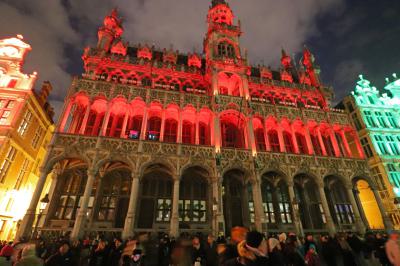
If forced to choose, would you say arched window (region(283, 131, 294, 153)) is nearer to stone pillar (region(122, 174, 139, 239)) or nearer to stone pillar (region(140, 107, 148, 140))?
stone pillar (region(140, 107, 148, 140))

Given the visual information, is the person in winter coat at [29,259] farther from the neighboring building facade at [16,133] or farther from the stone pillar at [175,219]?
the neighboring building facade at [16,133]

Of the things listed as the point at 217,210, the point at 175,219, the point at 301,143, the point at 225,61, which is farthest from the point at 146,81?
the point at 301,143

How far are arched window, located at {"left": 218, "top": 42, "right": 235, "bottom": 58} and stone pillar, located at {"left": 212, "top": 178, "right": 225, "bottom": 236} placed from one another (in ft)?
55.8

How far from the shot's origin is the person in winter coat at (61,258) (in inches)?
271

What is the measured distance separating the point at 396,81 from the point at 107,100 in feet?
142

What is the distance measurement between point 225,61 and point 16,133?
24021 mm

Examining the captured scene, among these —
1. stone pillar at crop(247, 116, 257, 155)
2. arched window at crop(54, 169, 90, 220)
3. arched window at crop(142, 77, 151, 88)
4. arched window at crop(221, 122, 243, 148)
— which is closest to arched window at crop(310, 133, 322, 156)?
stone pillar at crop(247, 116, 257, 155)

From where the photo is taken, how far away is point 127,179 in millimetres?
20594

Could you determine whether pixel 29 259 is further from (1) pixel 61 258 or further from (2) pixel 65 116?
(2) pixel 65 116

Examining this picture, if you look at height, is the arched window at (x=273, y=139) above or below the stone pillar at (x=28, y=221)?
above

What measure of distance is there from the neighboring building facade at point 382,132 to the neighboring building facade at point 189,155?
9.80 feet

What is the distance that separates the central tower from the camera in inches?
1004

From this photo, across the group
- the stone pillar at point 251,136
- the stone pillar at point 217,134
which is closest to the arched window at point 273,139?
the stone pillar at point 251,136

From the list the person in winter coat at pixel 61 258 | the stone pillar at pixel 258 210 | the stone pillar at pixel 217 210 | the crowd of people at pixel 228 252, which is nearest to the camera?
the crowd of people at pixel 228 252
